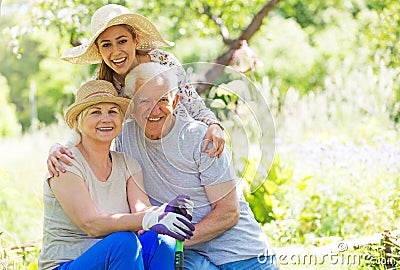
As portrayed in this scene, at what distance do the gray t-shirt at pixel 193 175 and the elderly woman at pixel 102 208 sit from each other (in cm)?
8

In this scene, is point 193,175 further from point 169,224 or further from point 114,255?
point 114,255

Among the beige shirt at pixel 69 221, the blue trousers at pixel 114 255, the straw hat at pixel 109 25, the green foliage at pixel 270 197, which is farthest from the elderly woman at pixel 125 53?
the green foliage at pixel 270 197

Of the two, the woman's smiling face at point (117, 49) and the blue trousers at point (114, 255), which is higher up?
the woman's smiling face at point (117, 49)

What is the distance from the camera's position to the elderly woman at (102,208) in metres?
2.21

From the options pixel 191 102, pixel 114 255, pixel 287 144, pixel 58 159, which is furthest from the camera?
pixel 287 144

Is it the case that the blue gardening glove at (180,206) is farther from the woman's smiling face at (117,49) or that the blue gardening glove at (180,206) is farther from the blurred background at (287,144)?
the woman's smiling face at (117,49)

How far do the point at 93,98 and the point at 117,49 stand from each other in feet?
0.83

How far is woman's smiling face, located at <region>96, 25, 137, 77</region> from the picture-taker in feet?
8.20

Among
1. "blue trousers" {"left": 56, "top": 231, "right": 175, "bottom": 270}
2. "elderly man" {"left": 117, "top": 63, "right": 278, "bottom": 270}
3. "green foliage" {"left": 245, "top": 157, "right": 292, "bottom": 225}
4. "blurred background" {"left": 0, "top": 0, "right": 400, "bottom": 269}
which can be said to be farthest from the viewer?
"green foliage" {"left": 245, "top": 157, "right": 292, "bottom": 225}

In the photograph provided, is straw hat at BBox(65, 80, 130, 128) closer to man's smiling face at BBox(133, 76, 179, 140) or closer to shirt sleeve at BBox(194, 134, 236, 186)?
man's smiling face at BBox(133, 76, 179, 140)

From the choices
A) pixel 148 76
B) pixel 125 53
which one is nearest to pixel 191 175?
pixel 148 76

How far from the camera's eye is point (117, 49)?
8.20 feet

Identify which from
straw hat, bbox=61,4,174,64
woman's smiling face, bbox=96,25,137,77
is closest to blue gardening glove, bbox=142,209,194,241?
woman's smiling face, bbox=96,25,137,77

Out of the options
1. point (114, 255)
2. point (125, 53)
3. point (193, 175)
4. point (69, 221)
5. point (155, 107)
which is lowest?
point (114, 255)
